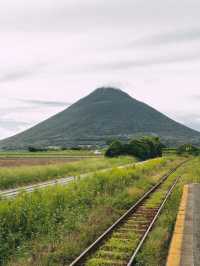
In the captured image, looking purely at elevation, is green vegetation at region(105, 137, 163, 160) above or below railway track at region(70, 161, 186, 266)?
above

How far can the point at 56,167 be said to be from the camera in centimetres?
3644

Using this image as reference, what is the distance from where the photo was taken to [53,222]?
40.3 feet

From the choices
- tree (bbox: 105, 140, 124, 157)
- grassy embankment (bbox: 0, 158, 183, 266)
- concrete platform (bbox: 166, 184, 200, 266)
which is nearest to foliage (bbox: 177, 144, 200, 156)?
tree (bbox: 105, 140, 124, 157)

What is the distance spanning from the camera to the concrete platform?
8592 millimetres

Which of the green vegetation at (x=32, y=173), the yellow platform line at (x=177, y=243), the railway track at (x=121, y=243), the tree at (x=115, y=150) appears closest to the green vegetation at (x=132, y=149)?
the tree at (x=115, y=150)

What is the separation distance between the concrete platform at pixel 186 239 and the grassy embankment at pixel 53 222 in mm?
2307

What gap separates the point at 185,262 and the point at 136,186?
1644cm

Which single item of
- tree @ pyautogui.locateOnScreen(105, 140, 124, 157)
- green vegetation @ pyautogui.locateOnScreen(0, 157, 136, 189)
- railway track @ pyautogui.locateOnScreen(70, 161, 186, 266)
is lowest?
railway track @ pyautogui.locateOnScreen(70, 161, 186, 266)

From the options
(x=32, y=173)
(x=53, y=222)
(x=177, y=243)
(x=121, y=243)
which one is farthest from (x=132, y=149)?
(x=177, y=243)

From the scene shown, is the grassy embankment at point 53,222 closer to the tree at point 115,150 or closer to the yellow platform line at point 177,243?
the yellow platform line at point 177,243

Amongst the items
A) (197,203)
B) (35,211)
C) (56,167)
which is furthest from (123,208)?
(56,167)

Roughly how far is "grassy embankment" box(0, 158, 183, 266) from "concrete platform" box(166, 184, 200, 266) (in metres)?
2.31

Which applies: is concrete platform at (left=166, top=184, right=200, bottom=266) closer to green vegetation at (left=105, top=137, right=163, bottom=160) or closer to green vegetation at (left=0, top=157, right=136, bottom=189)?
green vegetation at (left=0, top=157, right=136, bottom=189)

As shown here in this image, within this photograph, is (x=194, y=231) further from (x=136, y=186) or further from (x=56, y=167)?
(x=56, y=167)
